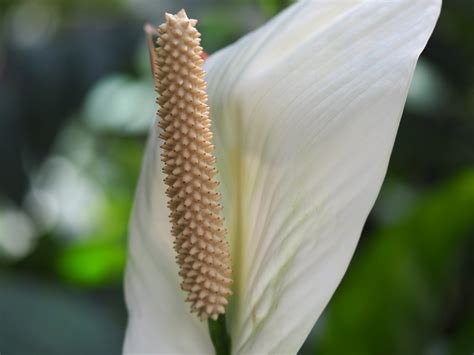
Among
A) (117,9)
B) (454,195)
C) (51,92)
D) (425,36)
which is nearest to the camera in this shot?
(425,36)

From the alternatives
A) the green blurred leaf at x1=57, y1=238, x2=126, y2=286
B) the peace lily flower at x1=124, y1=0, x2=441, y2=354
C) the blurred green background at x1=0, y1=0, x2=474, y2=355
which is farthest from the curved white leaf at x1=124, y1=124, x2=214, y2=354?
the green blurred leaf at x1=57, y1=238, x2=126, y2=286

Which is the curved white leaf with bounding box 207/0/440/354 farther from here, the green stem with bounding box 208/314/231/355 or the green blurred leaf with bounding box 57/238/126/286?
the green blurred leaf with bounding box 57/238/126/286

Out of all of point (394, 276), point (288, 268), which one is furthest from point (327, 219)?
point (394, 276)

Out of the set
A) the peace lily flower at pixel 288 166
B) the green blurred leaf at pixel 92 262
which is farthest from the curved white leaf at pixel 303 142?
the green blurred leaf at pixel 92 262

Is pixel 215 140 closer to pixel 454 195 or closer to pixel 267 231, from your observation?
pixel 267 231

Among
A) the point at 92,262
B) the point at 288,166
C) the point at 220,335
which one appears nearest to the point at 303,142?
the point at 288,166

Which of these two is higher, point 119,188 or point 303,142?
point 303,142

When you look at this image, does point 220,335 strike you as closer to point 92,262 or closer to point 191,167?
point 191,167
